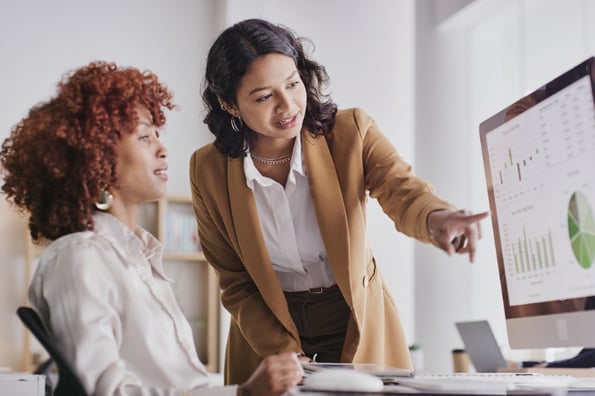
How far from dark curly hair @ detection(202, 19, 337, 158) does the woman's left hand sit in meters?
0.56

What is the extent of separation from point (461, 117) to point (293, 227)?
10.6ft

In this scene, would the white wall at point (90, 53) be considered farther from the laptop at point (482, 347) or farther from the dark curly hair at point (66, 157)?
the dark curly hair at point (66, 157)

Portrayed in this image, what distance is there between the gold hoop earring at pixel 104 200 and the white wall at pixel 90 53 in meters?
3.41

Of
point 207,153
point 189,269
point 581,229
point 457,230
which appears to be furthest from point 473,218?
point 189,269

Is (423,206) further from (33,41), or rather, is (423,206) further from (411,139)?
(33,41)

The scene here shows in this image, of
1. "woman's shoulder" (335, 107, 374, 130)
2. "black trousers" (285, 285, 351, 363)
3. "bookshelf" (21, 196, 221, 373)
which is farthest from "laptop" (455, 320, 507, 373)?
"bookshelf" (21, 196, 221, 373)

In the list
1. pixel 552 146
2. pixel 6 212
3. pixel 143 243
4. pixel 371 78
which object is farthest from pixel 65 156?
pixel 371 78

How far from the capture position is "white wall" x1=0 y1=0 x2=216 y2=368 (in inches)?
181

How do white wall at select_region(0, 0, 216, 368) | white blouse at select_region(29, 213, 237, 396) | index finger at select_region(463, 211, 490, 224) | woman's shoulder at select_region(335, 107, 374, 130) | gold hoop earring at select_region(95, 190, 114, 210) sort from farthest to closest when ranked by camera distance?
white wall at select_region(0, 0, 216, 368) → woman's shoulder at select_region(335, 107, 374, 130) → gold hoop earring at select_region(95, 190, 114, 210) → index finger at select_region(463, 211, 490, 224) → white blouse at select_region(29, 213, 237, 396)

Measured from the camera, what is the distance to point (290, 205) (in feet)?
6.19

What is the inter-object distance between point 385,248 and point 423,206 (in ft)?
11.2

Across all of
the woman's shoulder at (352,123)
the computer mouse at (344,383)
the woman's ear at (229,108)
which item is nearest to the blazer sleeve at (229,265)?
the woman's ear at (229,108)

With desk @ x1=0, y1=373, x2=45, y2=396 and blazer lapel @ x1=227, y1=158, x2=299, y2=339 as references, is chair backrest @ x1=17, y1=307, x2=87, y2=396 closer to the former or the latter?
desk @ x1=0, y1=373, x2=45, y2=396

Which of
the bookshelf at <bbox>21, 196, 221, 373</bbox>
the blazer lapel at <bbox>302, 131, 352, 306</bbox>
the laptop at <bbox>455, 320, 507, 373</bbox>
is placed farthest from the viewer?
the bookshelf at <bbox>21, 196, 221, 373</bbox>
